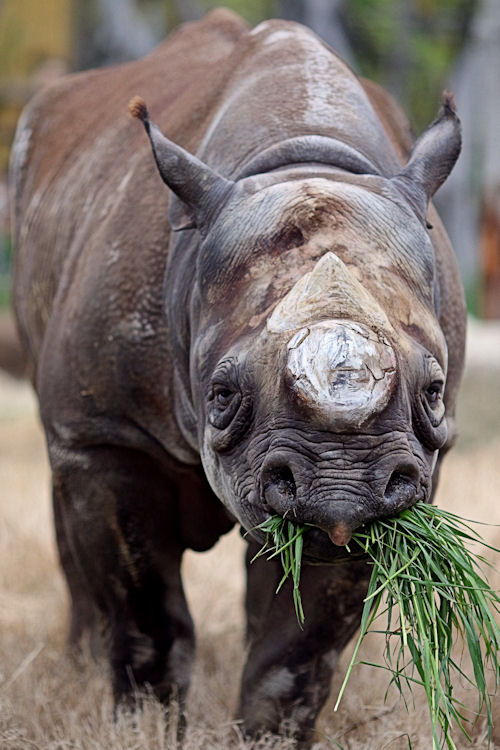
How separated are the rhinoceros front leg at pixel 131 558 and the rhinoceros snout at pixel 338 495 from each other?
132cm

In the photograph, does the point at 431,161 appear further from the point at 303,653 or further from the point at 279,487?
the point at 303,653

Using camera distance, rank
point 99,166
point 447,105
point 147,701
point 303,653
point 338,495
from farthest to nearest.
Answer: point 99,166 < point 147,701 < point 303,653 < point 447,105 < point 338,495

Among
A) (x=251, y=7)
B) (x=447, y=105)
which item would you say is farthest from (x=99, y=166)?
(x=251, y=7)

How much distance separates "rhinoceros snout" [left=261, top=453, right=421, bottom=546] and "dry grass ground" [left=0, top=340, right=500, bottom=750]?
87 cm

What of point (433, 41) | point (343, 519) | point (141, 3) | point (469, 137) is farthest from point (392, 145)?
point (433, 41)

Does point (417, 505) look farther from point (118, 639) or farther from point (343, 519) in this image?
point (118, 639)

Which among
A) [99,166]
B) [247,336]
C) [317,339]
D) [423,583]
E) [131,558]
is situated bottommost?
[131,558]

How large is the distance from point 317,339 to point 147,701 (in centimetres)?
Answer: 185

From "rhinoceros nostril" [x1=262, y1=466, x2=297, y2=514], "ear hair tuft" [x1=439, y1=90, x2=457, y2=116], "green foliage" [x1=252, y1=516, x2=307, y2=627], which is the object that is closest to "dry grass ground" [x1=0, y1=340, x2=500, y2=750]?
"green foliage" [x1=252, y1=516, x2=307, y2=627]

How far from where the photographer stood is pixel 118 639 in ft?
15.1

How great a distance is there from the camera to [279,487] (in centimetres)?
317

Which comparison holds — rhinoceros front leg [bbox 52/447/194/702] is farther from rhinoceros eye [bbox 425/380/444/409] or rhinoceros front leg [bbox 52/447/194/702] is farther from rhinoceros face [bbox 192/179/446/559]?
rhinoceros eye [bbox 425/380/444/409]

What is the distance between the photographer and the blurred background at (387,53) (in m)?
15.4

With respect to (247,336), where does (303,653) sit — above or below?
below
